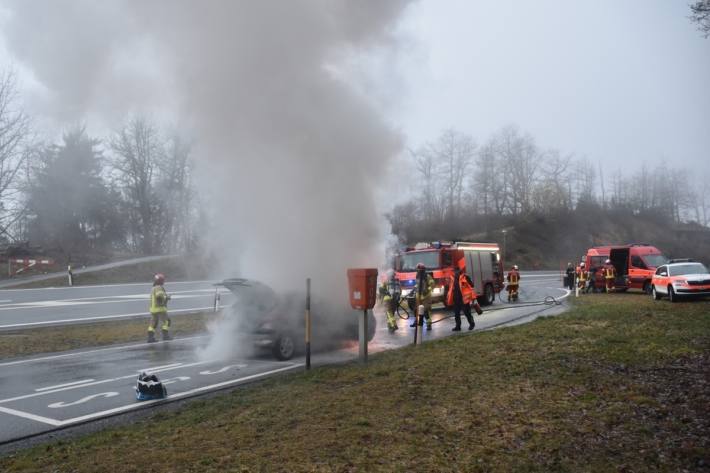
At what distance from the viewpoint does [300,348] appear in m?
9.84

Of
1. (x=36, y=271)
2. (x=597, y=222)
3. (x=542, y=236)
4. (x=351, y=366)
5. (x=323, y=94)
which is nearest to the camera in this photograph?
(x=351, y=366)

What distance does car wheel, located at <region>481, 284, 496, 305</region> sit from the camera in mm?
20391

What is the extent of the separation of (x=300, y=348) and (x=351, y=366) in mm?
1905

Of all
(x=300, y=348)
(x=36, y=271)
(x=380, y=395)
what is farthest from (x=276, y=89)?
(x=36, y=271)

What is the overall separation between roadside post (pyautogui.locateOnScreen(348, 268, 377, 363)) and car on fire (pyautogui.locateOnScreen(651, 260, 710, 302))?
1364 centimetres

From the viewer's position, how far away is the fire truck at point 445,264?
711 inches

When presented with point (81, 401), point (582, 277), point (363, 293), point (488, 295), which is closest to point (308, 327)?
point (363, 293)

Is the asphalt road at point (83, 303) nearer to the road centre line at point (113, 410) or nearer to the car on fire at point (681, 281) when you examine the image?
the road centre line at point (113, 410)

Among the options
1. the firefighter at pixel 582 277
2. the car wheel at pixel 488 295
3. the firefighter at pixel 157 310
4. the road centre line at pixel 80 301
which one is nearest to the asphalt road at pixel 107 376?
the firefighter at pixel 157 310

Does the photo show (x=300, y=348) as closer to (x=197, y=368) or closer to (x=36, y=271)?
(x=197, y=368)

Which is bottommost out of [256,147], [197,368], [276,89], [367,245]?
[197,368]

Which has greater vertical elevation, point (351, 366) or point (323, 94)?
point (323, 94)

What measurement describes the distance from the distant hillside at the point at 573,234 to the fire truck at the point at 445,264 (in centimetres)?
2963

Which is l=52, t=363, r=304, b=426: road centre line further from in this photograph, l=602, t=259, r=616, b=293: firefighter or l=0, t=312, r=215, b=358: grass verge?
l=602, t=259, r=616, b=293: firefighter
